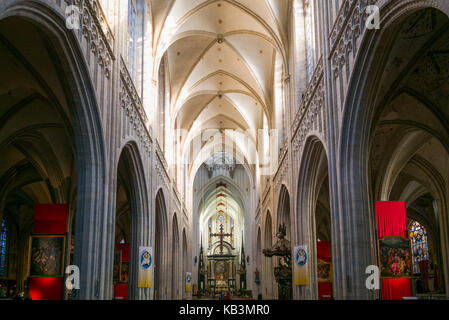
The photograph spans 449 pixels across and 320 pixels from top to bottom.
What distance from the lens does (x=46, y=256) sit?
1409 cm

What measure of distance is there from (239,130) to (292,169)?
1752 cm

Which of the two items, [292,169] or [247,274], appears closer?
[292,169]

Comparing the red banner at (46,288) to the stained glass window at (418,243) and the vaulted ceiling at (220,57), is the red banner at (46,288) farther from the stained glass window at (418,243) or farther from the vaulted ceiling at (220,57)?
the stained glass window at (418,243)

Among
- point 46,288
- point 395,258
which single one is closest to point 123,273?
point 46,288

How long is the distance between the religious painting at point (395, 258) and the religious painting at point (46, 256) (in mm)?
8905

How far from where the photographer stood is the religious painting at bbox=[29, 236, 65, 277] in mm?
13898

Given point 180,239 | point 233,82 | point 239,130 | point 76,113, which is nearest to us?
point 76,113

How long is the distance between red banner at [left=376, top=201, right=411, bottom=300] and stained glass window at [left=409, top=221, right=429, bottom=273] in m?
17.7

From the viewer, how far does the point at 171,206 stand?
27734 millimetres

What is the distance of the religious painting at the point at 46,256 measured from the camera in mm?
13898

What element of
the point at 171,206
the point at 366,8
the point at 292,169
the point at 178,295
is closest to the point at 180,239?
the point at 178,295

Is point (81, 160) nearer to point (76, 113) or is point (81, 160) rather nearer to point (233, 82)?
point (76, 113)

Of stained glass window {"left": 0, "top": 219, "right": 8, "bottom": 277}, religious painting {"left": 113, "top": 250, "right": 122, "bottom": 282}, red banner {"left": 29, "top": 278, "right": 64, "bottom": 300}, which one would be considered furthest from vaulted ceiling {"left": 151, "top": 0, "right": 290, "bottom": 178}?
stained glass window {"left": 0, "top": 219, "right": 8, "bottom": 277}

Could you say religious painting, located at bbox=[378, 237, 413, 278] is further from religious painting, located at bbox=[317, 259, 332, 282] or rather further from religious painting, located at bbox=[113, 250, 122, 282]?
religious painting, located at bbox=[113, 250, 122, 282]
